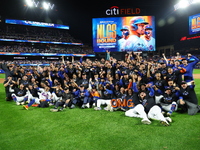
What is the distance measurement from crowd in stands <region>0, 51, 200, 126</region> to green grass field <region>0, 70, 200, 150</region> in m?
0.56

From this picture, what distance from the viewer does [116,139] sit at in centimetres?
473

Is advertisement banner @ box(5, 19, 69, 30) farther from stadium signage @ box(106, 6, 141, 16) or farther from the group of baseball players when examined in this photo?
the group of baseball players

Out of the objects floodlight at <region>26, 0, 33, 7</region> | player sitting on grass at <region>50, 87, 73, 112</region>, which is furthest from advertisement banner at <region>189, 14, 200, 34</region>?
floodlight at <region>26, 0, 33, 7</region>

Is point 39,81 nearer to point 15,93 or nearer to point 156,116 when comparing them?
point 15,93

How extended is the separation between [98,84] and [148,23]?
34064 millimetres

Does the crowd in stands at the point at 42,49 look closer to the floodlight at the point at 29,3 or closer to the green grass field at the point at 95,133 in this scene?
the floodlight at the point at 29,3

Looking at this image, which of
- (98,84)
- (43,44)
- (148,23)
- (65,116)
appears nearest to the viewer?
(65,116)

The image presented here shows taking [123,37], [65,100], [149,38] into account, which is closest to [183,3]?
[149,38]

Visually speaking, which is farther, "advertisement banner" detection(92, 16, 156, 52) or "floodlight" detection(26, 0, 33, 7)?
"floodlight" detection(26, 0, 33, 7)

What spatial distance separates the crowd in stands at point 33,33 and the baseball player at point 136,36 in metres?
24.8

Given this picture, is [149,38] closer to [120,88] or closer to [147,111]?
[120,88]

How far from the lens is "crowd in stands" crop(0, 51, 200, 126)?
6.85 meters

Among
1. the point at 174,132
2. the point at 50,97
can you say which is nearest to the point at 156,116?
the point at 174,132

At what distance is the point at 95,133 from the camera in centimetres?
518
